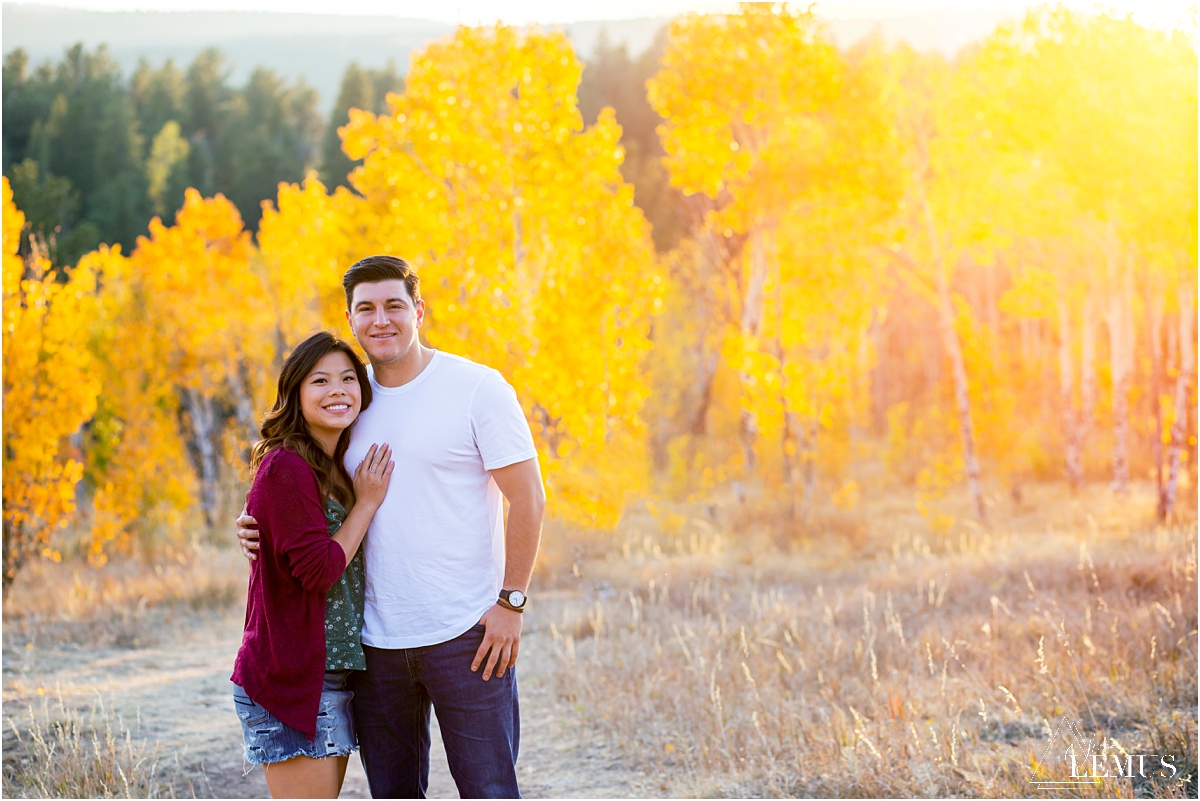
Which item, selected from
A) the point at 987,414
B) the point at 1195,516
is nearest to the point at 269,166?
the point at 987,414

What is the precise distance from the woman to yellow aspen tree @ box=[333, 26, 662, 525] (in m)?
5.83

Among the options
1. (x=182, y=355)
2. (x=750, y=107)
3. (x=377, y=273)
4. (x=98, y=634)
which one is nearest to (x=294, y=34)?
(x=182, y=355)

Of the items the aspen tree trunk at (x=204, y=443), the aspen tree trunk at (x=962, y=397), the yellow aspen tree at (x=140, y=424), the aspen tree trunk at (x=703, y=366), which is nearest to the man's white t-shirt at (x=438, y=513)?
the aspen tree trunk at (x=962, y=397)

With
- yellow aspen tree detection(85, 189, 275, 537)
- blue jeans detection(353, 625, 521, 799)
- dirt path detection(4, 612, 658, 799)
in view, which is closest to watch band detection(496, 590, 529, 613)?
blue jeans detection(353, 625, 521, 799)

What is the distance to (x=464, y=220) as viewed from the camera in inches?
353

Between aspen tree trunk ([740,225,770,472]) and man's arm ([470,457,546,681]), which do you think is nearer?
man's arm ([470,457,546,681])

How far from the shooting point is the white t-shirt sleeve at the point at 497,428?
2.56 m

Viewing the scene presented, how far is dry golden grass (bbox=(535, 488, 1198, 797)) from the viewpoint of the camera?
13.6 feet

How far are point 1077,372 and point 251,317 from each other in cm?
1654

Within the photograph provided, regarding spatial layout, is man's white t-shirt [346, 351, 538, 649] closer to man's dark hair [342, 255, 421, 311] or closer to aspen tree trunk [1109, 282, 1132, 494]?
A: man's dark hair [342, 255, 421, 311]

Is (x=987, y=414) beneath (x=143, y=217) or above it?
beneath

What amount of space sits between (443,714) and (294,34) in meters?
206

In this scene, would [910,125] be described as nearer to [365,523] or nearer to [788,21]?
[788,21]

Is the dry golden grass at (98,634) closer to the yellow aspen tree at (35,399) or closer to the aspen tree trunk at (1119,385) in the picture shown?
the yellow aspen tree at (35,399)
